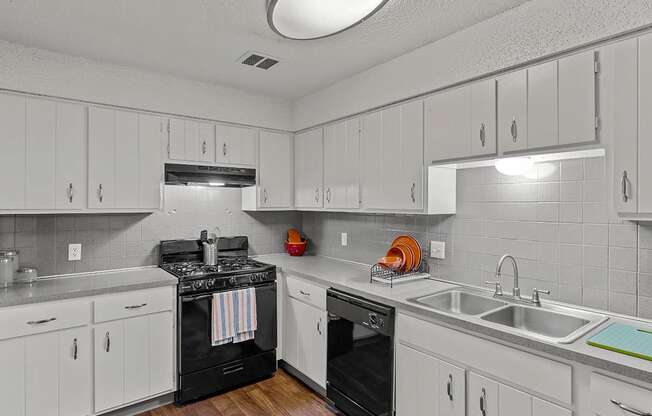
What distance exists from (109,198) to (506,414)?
2.82m

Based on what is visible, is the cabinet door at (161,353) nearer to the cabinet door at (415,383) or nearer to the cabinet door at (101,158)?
the cabinet door at (101,158)

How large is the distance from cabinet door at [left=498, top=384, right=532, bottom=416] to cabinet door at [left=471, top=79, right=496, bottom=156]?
119 centimetres

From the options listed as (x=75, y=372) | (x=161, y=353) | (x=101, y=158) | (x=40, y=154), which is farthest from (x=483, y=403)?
(x=40, y=154)

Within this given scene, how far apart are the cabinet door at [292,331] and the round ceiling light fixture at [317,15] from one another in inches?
80.0

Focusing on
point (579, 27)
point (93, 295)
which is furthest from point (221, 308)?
point (579, 27)

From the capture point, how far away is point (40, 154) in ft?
8.34

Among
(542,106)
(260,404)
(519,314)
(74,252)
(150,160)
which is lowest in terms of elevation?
(260,404)

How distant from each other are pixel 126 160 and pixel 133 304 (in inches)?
42.1

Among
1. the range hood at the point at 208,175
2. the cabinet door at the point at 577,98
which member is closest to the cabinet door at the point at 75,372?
the range hood at the point at 208,175

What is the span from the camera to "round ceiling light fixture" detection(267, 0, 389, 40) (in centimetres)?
157

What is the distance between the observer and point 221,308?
2.86 metres

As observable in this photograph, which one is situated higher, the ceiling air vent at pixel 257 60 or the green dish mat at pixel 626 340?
the ceiling air vent at pixel 257 60

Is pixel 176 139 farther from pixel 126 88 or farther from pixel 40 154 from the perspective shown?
pixel 40 154

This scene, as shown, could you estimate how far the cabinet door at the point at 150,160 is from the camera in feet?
9.64
